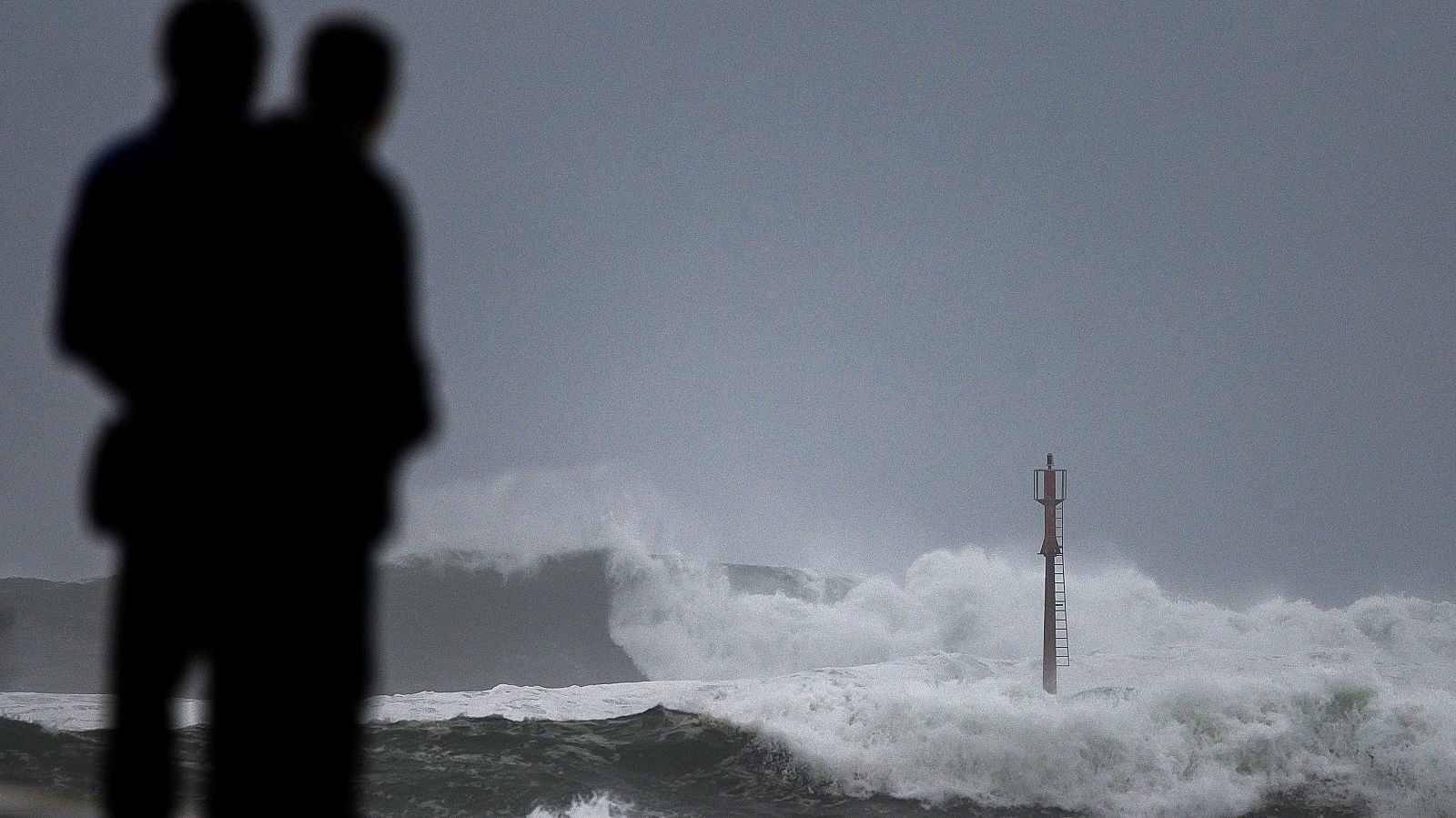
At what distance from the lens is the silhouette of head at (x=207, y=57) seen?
1612 mm

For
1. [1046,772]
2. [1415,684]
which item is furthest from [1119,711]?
[1415,684]

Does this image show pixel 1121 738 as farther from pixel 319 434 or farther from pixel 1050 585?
pixel 319 434

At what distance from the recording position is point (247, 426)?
1426mm

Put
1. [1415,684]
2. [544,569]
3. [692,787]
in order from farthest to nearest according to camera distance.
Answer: [544,569] < [1415,684] < [692,787]

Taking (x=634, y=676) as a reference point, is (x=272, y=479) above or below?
above

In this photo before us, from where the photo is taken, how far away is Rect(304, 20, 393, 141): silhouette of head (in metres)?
1.60

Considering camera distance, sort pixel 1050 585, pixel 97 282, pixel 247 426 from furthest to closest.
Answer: pixel 1050 585, pixel 97 282, pixel 247 426

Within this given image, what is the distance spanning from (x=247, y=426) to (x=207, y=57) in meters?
0.61

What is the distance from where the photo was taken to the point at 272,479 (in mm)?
1416

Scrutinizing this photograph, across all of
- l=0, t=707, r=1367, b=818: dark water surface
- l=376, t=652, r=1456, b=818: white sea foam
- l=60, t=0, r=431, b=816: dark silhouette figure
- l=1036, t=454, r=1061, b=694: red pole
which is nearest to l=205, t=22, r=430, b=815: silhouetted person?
l=60, t=0, r=431, b=816: dark silhouette figure

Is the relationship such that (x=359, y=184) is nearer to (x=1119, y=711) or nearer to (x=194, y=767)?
(x=194, y=767)

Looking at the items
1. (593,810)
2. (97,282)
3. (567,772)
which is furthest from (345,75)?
(567,772)

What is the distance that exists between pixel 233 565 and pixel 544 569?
43.4 metres

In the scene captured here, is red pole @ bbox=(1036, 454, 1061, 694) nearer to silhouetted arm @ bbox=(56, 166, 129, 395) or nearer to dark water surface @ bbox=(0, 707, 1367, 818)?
dark water surface @ bbox=(0, 707, 1367, 818)
